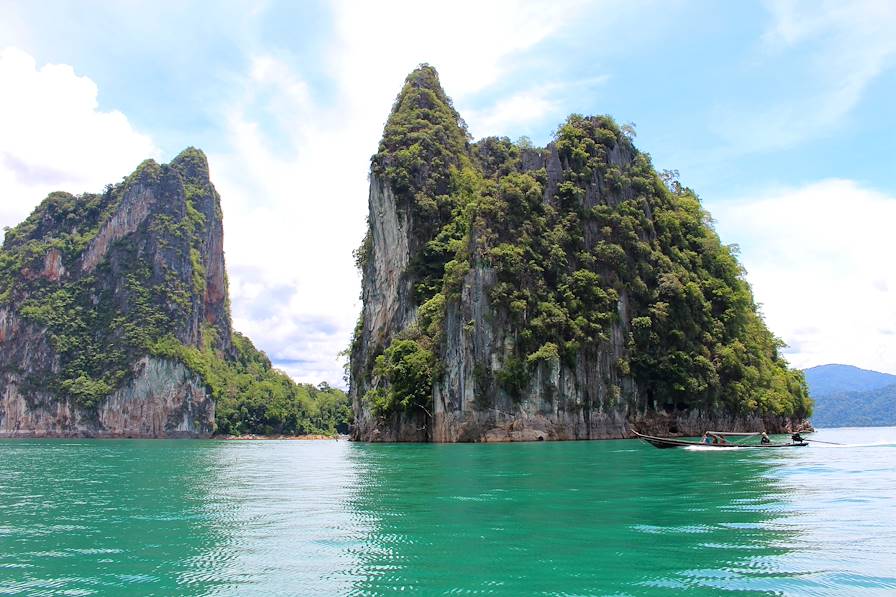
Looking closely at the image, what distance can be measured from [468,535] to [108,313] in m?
127

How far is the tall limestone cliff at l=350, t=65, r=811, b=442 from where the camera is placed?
52.8 m

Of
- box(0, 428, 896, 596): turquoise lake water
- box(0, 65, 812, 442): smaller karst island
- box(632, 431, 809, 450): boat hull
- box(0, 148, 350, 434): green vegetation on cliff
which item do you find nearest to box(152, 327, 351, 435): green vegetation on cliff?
box(0, 148, 350, 434): green vegetation on cliff

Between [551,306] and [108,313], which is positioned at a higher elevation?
[108,313]

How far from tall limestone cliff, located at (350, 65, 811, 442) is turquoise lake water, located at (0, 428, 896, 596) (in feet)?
95.8

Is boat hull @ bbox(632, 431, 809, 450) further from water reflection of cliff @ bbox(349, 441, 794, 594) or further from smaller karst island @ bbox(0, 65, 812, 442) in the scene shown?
smaller karst island @ bbox(0, 65, 812, 442)

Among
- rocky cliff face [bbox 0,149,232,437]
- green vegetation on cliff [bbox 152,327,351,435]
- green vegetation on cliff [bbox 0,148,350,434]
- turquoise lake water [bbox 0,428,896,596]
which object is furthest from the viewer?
green vegetation on cliff [bbox 152,327,351,435]

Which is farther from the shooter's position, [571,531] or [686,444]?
[686,444]

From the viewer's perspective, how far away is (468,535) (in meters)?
12.5

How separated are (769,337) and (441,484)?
197 ft

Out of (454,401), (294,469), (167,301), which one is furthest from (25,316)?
(294,469)

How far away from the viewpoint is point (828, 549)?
1102 cm

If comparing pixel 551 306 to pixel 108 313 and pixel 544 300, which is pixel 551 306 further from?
pixel 108 313

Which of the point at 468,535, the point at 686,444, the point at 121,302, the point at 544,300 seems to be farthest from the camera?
the point at 121,302

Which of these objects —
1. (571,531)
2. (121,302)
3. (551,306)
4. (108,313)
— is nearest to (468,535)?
(571,531)
